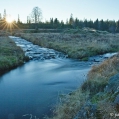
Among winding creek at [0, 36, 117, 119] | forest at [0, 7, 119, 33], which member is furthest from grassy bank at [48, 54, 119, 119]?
forest at [0, 7, 119, 33]

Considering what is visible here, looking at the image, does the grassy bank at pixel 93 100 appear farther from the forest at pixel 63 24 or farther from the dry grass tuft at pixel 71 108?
the forest at pixel 63 24

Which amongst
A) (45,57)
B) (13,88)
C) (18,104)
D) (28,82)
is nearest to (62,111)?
(18,104)

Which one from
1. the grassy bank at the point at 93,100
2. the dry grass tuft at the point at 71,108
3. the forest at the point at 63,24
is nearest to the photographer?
the grassy bank at the point at 93,100

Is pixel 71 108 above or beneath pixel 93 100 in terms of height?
beneath

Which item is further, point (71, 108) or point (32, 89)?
point (32, 89)

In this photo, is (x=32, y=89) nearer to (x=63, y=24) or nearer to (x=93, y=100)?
(x=93, y=100)

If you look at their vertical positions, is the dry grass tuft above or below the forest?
below

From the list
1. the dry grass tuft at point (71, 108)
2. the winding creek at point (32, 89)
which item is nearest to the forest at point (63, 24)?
the winding creek at point (32, 89)

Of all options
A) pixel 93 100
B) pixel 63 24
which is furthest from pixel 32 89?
pixel 63 24

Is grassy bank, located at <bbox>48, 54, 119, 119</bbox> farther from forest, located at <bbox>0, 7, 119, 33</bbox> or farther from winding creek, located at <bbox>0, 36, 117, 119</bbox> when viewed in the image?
forest, located at <bbox>0, 7, 119, 33</bbox>

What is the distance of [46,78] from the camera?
1658 centimetres

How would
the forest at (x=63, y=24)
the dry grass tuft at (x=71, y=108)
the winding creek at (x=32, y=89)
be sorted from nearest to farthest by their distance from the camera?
the dry grass tuft at (x=71, y=108) < the winding creek at (x=32, y=89) < the forest at (x=63, y=24)

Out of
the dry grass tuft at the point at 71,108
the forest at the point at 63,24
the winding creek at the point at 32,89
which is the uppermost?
the forest at the point at 63,24

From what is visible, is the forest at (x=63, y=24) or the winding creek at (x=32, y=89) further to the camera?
the forest at (x=63, y=24)
